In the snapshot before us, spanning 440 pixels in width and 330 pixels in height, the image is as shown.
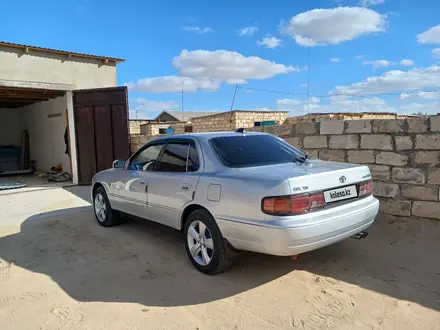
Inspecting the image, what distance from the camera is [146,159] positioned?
4.98 m

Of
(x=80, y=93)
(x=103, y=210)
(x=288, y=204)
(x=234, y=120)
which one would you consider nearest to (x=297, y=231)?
(x=288, y=204)

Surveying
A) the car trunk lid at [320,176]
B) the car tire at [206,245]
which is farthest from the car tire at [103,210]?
the car trunk lid at [320,176]

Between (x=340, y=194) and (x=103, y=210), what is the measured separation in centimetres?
398

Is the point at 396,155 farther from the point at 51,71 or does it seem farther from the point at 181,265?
the point at 51,71

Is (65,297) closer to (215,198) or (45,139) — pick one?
(215,198)

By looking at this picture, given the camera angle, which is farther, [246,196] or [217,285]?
[217,285]

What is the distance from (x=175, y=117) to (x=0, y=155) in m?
27.7

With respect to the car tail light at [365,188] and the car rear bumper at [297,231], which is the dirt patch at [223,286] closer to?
the car rear bumper at [297,231]

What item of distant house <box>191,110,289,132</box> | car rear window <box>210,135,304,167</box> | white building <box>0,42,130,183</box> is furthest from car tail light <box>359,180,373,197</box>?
distant house <box>191,110,289,132</box>

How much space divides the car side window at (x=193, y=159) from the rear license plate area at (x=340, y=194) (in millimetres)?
1431

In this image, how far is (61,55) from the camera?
10023 mm

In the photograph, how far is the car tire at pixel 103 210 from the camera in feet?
18.4

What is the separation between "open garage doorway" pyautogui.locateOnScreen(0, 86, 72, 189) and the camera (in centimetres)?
1205

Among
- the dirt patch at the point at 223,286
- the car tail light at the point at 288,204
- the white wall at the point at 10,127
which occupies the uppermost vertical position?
the white wall at the point at 10,127
